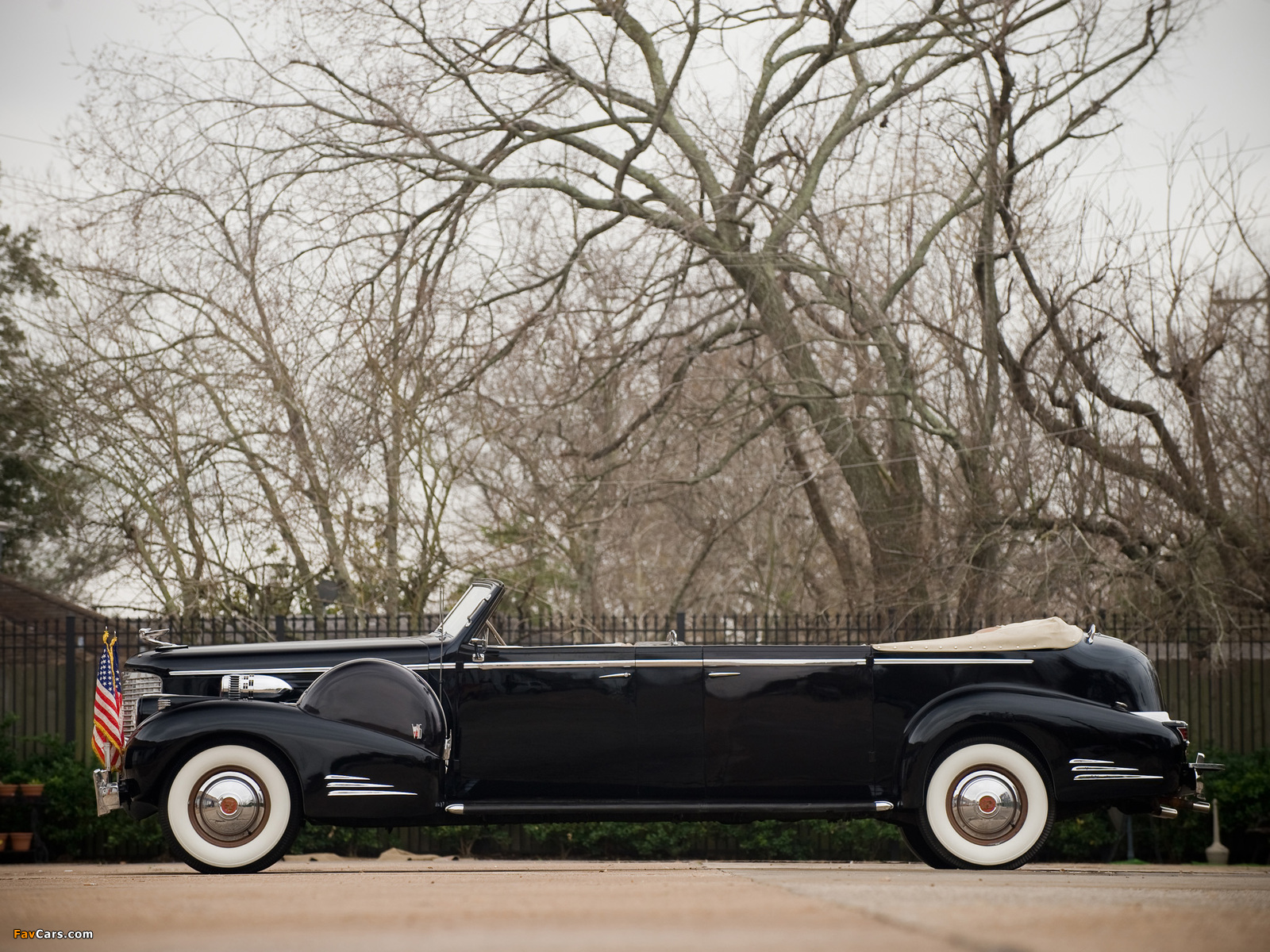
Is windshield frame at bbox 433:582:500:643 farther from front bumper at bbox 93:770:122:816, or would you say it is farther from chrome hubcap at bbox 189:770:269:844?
front bumper at bbox 93:770:122:816

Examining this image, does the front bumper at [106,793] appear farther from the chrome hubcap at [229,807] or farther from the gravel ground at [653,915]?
the gravel ground at [653,915]

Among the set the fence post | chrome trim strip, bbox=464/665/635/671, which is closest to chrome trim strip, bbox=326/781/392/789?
chrome trim strip, bbox=464/665/635/671

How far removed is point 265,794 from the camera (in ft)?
20.5

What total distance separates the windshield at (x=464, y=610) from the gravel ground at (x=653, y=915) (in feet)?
5.57

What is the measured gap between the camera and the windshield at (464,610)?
6.89m

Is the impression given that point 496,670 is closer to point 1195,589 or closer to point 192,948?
point 192,948

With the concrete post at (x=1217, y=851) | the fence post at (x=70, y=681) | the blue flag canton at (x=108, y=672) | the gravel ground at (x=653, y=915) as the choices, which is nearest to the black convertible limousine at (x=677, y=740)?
the gravel ground at (x=653, y=915)

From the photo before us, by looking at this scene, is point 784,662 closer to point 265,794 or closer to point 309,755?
point 309,755

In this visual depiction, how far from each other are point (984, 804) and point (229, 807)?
4.12 metres

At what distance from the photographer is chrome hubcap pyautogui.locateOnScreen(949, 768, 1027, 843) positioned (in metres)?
6.51

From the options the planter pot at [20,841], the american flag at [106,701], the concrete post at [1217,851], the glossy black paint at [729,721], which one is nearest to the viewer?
the glossy black paint at [729,721]

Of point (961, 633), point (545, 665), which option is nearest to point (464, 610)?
point (545, 665)

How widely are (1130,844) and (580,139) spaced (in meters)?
9.53

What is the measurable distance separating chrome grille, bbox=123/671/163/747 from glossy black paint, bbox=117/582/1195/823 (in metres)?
0.72
